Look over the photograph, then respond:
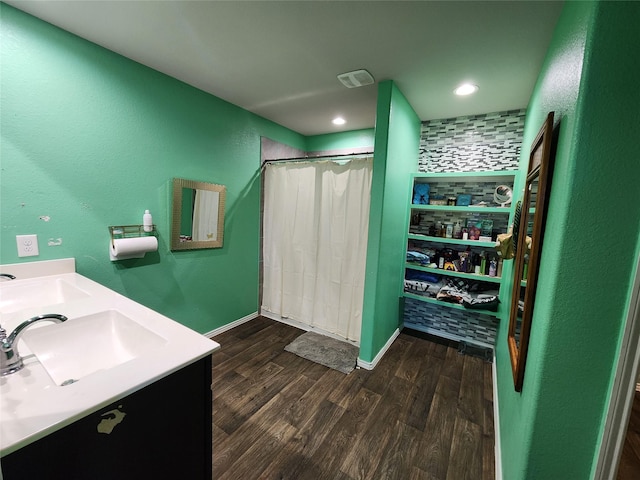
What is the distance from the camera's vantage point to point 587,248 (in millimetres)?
784

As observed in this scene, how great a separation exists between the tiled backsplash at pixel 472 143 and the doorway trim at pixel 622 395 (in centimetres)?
223

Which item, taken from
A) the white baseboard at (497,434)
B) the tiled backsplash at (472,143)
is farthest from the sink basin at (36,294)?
the tiled backsplash at (472,143)

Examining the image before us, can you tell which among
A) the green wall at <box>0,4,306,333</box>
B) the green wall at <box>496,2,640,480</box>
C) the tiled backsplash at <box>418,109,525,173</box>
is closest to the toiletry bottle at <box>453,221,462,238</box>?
the tiled backsplash at <box>418,109,525,173</box>

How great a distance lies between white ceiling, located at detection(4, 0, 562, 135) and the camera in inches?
52.2

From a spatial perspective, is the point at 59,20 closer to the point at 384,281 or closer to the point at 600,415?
the point at 384,281

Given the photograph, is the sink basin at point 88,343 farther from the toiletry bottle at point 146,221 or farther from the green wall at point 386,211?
the green wall at point 386,211

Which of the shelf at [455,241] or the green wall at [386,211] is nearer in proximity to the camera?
the green wall at [386,211]

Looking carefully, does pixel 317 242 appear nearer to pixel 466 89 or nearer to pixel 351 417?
pixel 351 417

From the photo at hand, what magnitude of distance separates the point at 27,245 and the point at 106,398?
143 cm

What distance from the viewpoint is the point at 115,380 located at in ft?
Result: 2.44

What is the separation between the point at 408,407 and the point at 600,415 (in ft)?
4.11

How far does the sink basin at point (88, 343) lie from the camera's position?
99 centimetres

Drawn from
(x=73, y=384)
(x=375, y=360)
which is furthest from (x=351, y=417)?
(x=73, y=384)

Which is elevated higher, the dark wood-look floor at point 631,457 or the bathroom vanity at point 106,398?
the bathroom vanity at point 106,398
